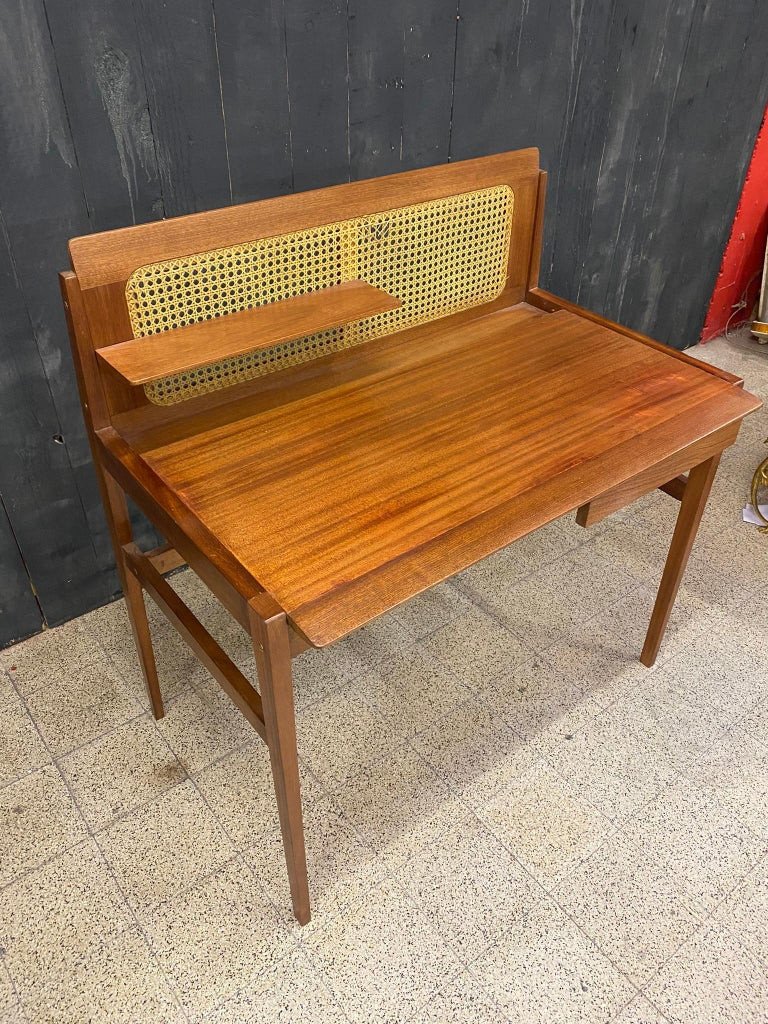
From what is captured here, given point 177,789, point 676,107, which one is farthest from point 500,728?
point 676,107

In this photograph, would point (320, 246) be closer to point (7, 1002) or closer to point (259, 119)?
point (259, 119)

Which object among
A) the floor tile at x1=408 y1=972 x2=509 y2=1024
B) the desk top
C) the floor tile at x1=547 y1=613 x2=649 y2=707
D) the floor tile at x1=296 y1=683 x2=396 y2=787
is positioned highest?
the desk top

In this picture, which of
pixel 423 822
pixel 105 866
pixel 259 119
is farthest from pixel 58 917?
pixel 259 119

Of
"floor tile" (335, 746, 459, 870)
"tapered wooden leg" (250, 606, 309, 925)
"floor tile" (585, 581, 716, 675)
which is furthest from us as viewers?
"floor tile" (585, 581, 716, 675)

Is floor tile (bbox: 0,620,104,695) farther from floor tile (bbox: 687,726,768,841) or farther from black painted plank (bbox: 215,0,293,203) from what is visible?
floor tile (bbox: 687,726,768,841)

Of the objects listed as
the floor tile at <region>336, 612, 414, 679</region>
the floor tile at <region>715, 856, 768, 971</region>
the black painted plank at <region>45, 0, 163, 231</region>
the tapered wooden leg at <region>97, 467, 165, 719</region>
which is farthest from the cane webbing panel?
the floor tile at <region>715, 856, 768, 971</region>

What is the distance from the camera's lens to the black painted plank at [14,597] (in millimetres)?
2057

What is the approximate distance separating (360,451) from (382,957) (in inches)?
38.0

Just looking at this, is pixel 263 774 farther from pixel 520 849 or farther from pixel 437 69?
pixel 437 69

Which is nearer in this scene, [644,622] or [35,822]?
[35,822]

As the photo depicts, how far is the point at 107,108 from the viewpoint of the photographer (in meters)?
1.68

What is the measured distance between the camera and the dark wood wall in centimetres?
165

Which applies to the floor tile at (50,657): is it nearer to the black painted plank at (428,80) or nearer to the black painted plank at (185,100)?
the black painted plank at (185,100)

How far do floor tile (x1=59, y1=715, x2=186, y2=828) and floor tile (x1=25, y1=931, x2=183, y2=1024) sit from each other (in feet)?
0.98
